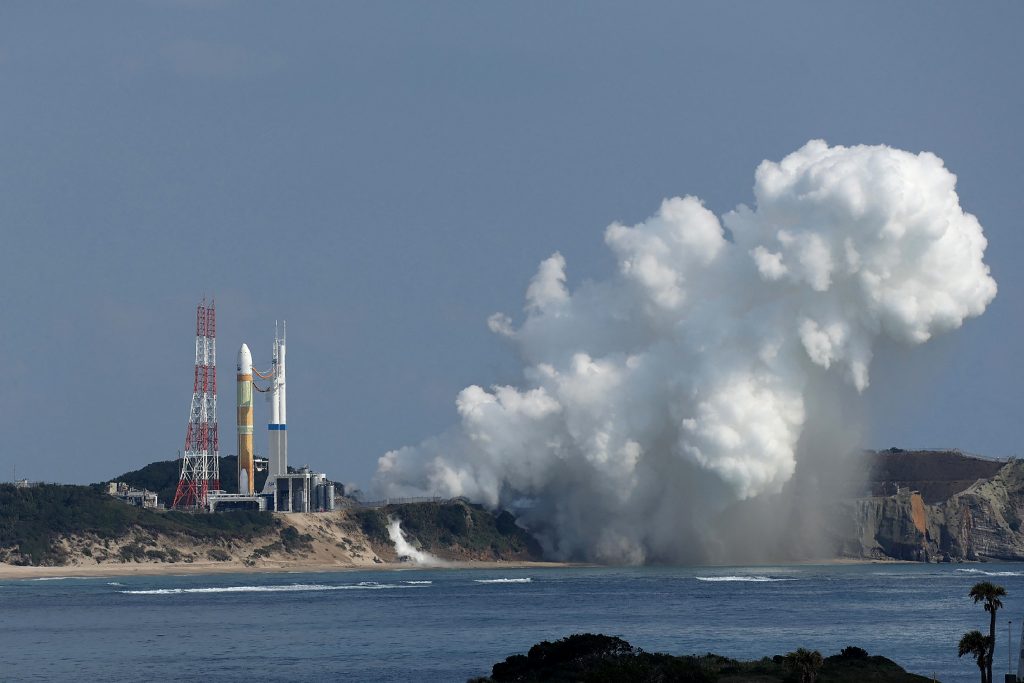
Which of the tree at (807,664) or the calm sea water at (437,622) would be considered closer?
the tree at (807,664)

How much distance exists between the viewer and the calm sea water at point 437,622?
3543 inches

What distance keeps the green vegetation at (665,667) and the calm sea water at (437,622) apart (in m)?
9.17

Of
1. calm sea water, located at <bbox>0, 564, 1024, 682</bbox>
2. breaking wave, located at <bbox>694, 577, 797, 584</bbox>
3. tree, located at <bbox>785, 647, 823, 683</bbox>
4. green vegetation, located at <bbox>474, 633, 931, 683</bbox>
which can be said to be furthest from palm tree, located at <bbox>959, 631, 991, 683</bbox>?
breaking wave, located at <bbox>694, 577, 797, 584</bbox>

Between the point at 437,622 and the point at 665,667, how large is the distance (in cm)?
4943

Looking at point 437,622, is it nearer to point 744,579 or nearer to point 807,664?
point 807,664

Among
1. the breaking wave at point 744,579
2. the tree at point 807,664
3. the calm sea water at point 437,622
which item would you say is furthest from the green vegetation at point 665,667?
the breaking wave at point 744,579

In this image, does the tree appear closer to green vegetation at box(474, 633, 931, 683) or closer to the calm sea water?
green vegetation at box(474, 633, 931, 683)

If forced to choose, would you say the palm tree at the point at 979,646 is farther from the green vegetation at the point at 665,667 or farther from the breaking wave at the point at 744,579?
the breaking wave at the point at 744,579

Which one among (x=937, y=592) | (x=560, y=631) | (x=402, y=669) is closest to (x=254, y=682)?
(x=402, y=669)

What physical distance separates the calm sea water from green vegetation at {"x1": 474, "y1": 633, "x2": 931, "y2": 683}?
30.1ft

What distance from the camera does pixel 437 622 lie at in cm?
11644

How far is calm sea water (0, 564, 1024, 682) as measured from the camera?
295 ft

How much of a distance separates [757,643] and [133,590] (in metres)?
84.4

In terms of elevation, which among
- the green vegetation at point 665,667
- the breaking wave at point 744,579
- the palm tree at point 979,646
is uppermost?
the breaking wave at point 744,579
